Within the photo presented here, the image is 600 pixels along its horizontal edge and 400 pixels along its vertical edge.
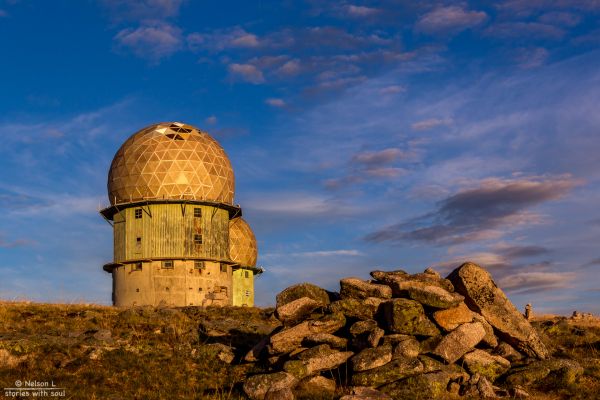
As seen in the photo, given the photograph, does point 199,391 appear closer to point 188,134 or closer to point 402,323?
point 402,323

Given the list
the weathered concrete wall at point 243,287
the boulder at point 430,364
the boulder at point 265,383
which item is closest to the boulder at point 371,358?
the boulder at point 430,364

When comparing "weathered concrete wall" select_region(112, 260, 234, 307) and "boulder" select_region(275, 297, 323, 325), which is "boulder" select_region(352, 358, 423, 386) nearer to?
"boulder" select_region(275, 297, 323, 325)

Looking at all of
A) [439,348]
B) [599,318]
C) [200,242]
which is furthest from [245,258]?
[439,348]

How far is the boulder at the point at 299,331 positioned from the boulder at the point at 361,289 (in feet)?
5.09

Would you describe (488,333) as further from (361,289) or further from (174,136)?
(174,136)

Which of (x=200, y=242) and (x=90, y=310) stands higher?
(x=200, y=242)

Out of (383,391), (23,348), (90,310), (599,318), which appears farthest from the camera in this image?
(599,318)

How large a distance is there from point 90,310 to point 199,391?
16.4 metres

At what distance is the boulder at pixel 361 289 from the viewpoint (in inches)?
846

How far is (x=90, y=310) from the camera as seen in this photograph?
32875mm

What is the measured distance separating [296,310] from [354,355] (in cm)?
317

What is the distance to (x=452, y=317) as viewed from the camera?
20047 millimetres

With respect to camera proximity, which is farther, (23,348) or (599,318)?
(599,318)

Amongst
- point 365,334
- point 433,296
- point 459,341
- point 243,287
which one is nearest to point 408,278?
point 433,296
